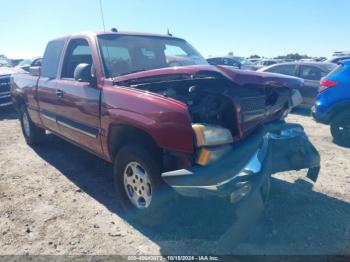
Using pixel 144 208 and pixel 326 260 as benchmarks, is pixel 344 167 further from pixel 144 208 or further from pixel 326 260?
pixel 144 208

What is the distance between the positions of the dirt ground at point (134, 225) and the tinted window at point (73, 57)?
4.99 feet

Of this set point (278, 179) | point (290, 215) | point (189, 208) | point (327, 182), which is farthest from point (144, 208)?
point (327, 182)

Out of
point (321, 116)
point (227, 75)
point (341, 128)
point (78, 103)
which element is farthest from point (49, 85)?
point (341, 128)

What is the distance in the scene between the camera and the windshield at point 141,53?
3.91 metres

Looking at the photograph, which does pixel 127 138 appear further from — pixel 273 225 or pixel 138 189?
pixel 273 225

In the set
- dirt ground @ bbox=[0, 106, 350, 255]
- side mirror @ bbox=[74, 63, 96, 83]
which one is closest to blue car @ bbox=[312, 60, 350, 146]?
dirt ground @ bbox=[0, 106, 350, 255]

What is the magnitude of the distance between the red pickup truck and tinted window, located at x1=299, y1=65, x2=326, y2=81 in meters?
6.16

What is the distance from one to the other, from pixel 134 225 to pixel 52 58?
10.4 feet

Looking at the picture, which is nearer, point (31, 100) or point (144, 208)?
point (144, 208)

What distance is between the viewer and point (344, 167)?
507 centimetres

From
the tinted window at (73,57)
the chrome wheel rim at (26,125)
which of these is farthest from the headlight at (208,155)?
the chrome wheel rim at (26,125)

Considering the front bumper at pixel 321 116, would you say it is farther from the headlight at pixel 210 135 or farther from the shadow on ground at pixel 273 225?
the headlight at pixel 210 135

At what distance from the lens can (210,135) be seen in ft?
9.12

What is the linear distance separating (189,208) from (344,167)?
2833mm
